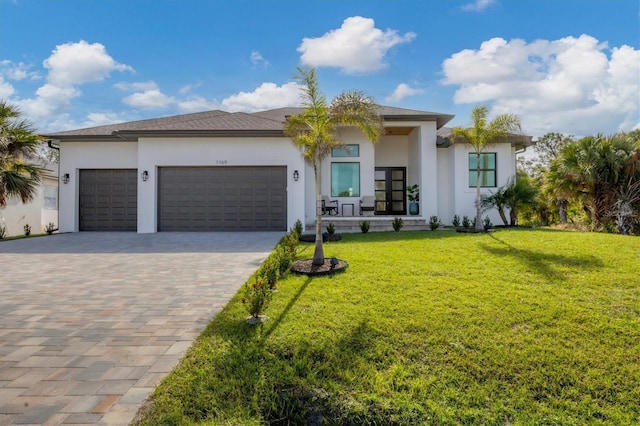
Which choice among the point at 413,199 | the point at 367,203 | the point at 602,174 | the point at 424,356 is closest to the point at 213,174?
the point at 367,203

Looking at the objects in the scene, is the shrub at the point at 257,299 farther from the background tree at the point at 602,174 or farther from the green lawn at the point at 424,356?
the background tree at the point at 602,174

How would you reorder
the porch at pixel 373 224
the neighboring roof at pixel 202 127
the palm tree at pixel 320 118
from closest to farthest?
1. the palm tree at pixel 320 118
2. the neighboring roof at pixel 202 127
3. the porch at pixel 373 224

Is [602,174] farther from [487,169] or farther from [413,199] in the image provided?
[413,199]

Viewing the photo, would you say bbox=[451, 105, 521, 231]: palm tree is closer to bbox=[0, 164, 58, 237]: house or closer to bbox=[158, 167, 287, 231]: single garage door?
bbox=[158, 167, 287, 231]: single garage door

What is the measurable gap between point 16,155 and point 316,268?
1273cm

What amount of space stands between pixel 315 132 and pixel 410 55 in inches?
391

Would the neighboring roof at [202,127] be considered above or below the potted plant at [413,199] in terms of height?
above

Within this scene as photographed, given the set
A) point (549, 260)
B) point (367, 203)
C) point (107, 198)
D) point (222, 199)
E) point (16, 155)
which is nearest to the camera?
point (549, 260)

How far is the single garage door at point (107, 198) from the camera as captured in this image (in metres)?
13.8

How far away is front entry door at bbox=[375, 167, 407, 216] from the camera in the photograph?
55.4 ft

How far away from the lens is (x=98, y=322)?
390cm

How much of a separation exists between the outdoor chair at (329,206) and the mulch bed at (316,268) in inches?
326

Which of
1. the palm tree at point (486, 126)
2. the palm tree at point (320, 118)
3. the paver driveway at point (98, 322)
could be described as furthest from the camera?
the palm tree at point (486, 126)

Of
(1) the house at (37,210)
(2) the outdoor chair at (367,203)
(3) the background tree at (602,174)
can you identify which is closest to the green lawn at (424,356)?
(3) the background tree at (602,174)
